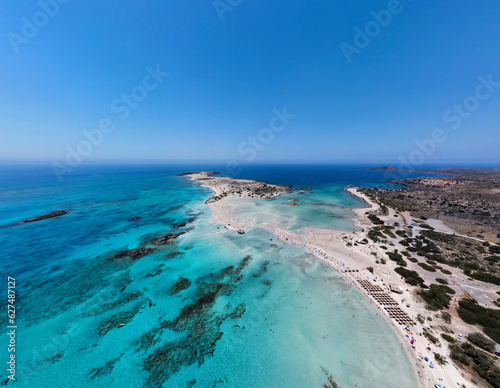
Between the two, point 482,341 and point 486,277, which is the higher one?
point 486,277

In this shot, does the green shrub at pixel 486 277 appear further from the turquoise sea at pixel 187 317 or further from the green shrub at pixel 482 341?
the turquoise sea at pixel 187 317

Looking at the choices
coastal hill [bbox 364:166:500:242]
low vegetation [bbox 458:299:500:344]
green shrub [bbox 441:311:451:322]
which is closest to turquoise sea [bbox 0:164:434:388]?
green shrub [bbox 441:311:451:322]

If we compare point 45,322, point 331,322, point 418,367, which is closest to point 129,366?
point 45,322

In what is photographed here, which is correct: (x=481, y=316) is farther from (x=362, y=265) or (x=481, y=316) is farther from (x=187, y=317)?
(x=187, y=317)

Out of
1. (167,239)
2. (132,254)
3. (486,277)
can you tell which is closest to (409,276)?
(486,277)

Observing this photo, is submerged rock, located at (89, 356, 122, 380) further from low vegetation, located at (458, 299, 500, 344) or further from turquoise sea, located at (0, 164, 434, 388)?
low vegetation, located at (458, 299, 500, 344)

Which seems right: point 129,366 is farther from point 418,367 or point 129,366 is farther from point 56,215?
point 56,215

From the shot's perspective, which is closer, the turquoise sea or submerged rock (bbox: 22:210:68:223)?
the turquoise sea

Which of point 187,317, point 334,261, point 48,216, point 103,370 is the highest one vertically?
point 48,216
